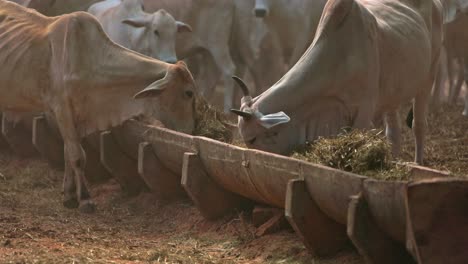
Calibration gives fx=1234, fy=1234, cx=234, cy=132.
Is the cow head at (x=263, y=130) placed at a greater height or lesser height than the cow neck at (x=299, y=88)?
lesser

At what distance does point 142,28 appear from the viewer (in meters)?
14.0

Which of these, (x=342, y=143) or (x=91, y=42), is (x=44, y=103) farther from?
(x=342, y=143)

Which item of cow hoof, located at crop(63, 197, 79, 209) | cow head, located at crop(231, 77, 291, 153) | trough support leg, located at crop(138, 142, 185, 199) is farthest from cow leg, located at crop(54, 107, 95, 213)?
cow head, located at crop(231, 77, 291, 153)

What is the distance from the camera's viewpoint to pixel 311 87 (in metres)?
8.66

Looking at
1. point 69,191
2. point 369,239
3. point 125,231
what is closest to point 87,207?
point 69,191

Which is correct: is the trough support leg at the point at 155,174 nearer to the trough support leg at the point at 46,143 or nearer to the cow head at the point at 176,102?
the cow head at the point at 176,102

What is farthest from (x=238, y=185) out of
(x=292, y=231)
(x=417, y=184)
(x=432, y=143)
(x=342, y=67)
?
(x=432, y=143)

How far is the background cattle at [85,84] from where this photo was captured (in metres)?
10.1

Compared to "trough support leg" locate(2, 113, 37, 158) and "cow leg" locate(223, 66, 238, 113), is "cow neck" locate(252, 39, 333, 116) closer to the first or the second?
"trough support leg" locate(2, 113, 37, 158)

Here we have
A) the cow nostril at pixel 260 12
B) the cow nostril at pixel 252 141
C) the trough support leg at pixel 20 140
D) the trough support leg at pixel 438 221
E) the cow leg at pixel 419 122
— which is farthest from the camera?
the cow nostril at pixel 260 12

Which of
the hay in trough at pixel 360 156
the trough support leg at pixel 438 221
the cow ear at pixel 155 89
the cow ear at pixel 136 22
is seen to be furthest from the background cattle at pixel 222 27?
the trough support leg at pixel 438 221

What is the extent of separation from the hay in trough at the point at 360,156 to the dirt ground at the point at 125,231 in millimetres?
505

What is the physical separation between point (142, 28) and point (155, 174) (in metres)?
4.61

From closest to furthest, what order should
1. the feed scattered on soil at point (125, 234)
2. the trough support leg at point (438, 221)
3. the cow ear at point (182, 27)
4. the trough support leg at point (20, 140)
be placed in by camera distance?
the trough support leg at point (438, 221) < the feed scattered on soil at point (125, 234) < the trough support leg at point (20, 140) < the cow ear at point (182, 27)
